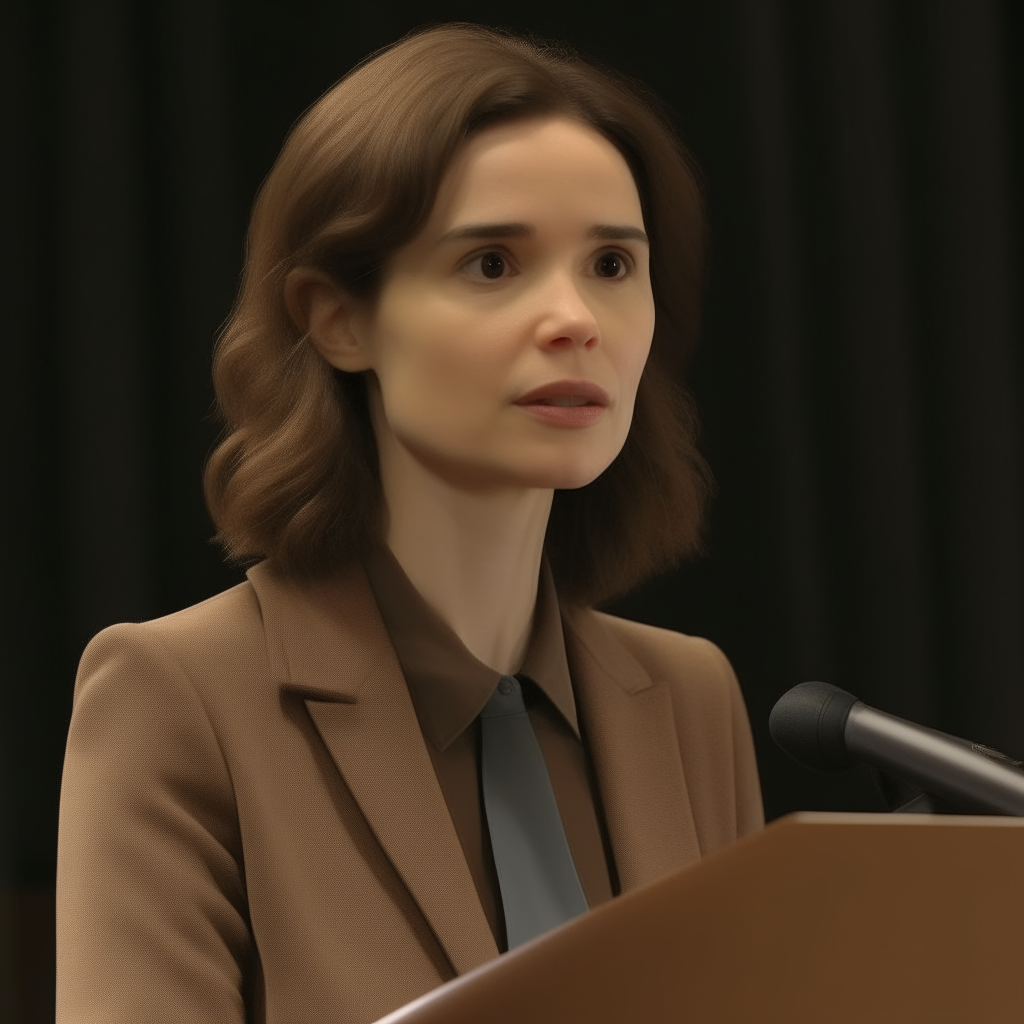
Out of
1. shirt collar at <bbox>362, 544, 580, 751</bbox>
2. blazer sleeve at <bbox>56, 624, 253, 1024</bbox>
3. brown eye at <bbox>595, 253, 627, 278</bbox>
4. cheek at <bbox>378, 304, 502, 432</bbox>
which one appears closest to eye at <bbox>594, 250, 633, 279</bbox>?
brown eye at <bbox>595, 253, 627, 278</bbox>

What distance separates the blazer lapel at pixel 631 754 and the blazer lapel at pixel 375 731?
0.15 meters

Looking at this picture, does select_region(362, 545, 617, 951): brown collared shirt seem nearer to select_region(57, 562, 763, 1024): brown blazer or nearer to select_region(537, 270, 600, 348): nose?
select_region(57, 562, 763, 1024): brown blazer

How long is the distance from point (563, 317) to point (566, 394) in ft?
0.17

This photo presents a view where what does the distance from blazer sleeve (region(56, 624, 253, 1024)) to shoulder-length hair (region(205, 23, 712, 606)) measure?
15 centimetres

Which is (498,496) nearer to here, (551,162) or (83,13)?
(551,162)

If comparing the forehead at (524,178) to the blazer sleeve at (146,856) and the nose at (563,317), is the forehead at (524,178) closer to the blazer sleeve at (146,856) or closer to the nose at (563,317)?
the nose at (563,317)

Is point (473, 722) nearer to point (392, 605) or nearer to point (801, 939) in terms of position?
point (392, 605)

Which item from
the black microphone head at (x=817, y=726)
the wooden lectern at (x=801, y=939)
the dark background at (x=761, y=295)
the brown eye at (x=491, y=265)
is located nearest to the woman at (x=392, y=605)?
the brown eye at (x=491, y=265)

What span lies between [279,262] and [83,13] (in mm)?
604

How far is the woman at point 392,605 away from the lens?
92cm

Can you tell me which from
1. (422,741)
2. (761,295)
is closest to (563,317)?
(422,741)

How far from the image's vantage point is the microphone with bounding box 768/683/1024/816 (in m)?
0.70

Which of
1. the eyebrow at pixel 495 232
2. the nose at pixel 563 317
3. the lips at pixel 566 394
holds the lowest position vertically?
the lips at pixel 566 394

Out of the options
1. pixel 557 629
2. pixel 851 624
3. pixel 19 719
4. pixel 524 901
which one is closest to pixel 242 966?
pixel 524 901
